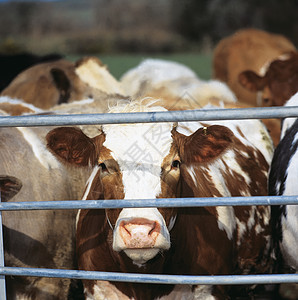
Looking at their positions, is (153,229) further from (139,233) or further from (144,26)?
(144,26)

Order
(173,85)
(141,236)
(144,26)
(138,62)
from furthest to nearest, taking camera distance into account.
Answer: (144,26) → (138,62) → (173,85) → (141,236)

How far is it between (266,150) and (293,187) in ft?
3.14

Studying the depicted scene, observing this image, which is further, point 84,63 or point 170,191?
point 84,63

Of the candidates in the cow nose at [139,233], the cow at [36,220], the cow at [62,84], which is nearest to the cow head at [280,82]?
the cow at [62,84]

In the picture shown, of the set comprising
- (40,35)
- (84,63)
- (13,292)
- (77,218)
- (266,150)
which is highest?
(40,35)

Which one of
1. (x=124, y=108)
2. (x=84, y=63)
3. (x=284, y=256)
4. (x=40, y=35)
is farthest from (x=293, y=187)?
(x=40, y=35)

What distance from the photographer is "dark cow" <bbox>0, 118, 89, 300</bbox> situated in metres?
2.84

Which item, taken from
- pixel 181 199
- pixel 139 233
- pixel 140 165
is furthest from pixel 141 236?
pixel 140 165

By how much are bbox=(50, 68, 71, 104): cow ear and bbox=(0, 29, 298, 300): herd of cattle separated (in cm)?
130

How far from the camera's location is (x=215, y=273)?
9.01 ft

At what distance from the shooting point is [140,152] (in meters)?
2.42

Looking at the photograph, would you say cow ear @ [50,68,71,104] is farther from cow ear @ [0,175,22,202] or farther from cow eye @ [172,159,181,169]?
cow eye @ [172,159,181,169]

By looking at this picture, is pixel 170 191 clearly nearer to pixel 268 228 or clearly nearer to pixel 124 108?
pixel 124 108

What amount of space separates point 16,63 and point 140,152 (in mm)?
5435
